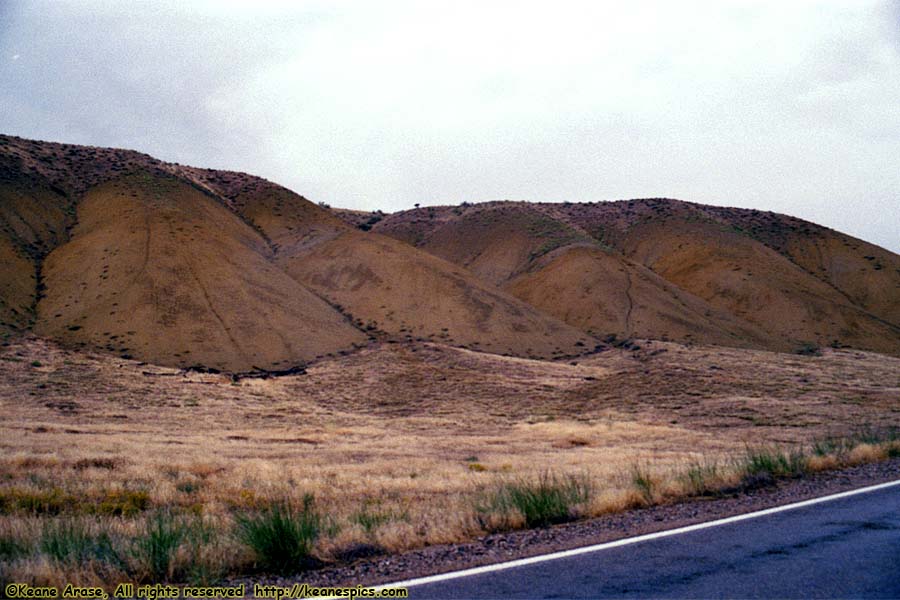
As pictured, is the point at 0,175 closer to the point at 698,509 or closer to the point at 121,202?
the point at 121,202

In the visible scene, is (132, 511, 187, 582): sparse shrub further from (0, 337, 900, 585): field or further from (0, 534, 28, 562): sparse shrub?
(0, 534, 28, 562): sparse shrub

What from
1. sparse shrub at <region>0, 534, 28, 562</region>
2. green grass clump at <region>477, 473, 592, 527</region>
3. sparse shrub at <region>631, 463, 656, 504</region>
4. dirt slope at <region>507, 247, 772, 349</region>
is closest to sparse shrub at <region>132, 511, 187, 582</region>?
sparse shrub at <region>0, 534, 28, 562</region>

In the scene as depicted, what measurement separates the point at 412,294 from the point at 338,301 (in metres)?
6.42

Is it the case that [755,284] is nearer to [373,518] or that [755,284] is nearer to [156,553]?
[373,518]

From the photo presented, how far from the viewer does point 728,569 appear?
22.0ft

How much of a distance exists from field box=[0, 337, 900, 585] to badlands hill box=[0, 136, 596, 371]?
3.71 metres

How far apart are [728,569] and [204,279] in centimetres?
5473

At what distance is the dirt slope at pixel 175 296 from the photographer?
48.8 metres

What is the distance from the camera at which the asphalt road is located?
6070mm

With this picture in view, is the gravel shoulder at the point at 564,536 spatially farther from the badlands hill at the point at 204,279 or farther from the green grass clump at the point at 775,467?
the badlands hill at the point at 204,279

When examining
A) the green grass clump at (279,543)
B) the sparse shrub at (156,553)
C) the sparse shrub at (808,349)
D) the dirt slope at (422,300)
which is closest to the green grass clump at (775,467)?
the green grass clump at (279,543)

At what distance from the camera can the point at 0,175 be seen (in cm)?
6588

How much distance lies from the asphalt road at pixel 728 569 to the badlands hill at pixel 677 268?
56248 millimetres

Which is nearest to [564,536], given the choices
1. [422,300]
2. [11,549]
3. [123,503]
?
[11,549]
